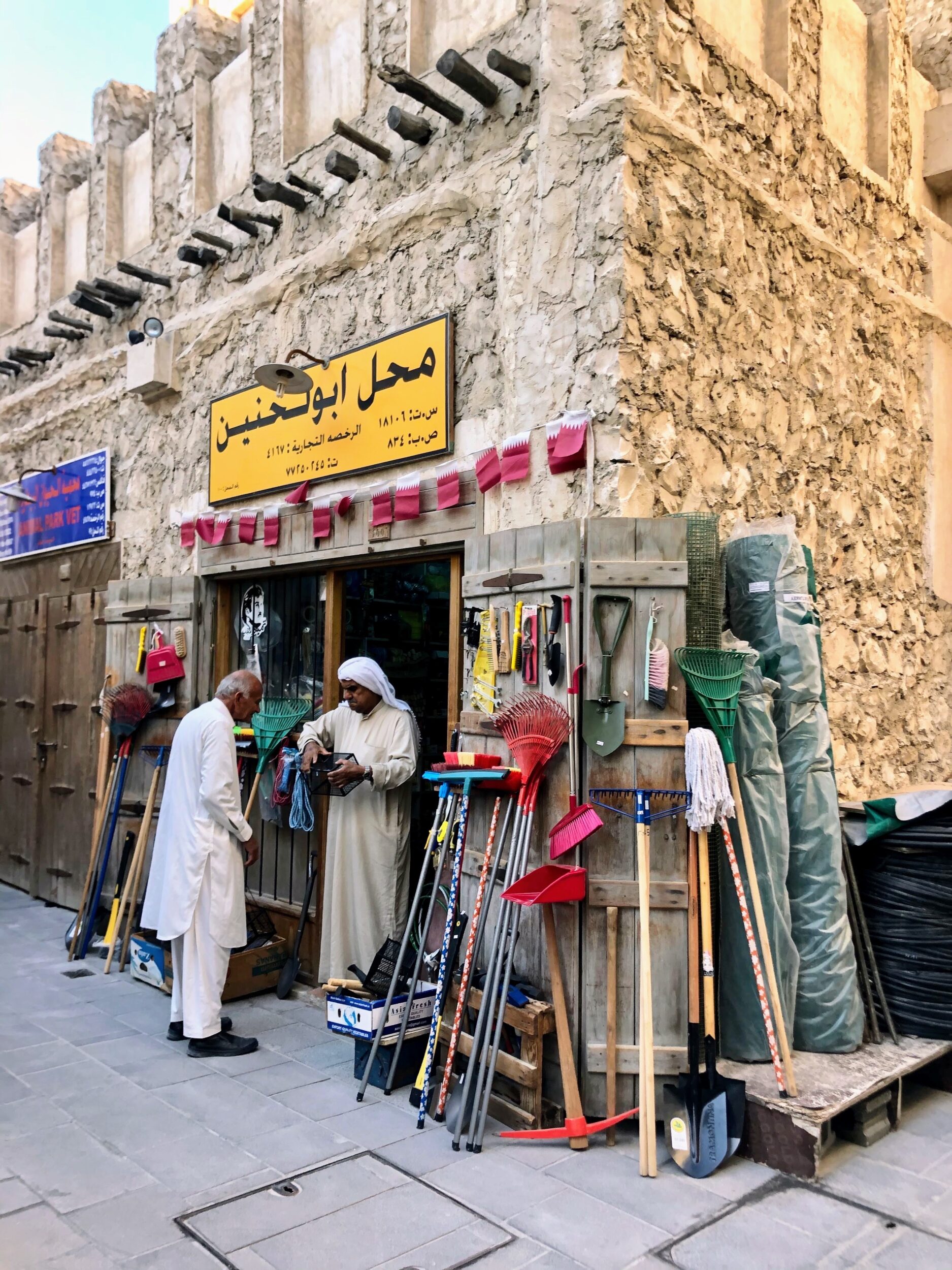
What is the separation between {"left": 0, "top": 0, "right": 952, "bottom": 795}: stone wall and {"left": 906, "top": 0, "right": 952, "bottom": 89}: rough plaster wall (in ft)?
2.20

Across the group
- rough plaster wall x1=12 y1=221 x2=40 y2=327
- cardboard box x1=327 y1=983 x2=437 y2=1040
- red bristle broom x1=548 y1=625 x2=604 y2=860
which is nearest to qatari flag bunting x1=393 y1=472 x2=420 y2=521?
red bristle broom x1=548 y1=625 x2=604 y2=860

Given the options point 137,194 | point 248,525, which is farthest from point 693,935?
point 137,194

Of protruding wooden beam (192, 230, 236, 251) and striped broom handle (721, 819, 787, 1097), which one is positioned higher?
protruding wooden beam (192, 230, 236, 251)

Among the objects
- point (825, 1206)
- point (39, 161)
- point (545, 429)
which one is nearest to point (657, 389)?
point (545, 429)

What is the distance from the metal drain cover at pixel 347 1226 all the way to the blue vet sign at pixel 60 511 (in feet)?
17.5

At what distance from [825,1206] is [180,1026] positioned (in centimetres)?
304

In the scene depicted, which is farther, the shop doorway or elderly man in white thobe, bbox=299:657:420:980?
the shop doorway

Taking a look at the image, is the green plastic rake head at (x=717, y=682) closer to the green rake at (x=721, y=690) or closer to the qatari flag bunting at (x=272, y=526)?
the green rake at (x=721, y=690)

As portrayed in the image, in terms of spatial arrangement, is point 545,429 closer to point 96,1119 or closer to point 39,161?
point 96,1119

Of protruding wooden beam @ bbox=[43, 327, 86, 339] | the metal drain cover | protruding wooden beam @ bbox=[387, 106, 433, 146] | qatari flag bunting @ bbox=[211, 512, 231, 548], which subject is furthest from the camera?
protruding wooden beam @ bbox=[43, 327, 86, 339]

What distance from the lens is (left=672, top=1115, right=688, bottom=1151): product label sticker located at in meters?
3.45

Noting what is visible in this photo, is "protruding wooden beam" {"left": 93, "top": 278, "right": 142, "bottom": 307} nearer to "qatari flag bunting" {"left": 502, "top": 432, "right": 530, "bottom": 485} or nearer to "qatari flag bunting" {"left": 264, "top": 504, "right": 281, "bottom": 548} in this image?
"qatari flag bunting" {"left": 264, "top": 504, "right": 281, "bottom": 548}

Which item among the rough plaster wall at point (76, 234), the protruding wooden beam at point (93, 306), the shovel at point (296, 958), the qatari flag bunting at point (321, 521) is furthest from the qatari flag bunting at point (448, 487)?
the rough plaster wall at point (76, 234)

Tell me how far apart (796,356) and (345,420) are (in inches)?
95.8
